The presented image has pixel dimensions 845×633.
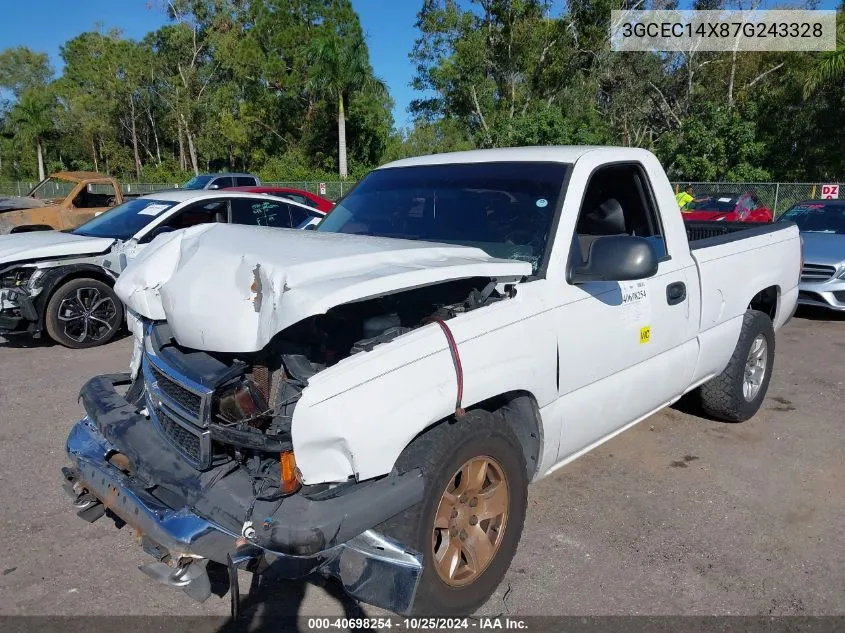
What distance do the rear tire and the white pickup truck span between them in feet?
3.57

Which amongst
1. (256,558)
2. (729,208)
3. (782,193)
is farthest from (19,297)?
(782,193)

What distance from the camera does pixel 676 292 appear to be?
3912mm

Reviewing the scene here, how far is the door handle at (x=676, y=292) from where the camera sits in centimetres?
385

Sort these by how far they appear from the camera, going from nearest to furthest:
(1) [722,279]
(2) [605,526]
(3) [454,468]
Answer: (3) [454,468], (2) [605,526], (1) [722,279]

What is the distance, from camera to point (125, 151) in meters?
55.8

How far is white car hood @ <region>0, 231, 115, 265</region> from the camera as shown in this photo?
7.08 meters

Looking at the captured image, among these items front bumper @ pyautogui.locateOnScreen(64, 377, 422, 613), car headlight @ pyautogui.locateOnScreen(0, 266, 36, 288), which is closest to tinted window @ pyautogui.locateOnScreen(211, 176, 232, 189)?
A: car headlight @ pyautogui.locateOnScreen(0, 266, 36, 288)

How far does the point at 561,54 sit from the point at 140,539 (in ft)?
130

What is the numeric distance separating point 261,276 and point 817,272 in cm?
854

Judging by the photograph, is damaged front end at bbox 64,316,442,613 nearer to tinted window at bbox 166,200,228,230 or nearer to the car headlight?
the car headlight

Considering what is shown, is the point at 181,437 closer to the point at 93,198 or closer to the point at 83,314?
the point at 83,314

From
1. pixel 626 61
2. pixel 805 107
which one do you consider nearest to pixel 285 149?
pixel 626 61

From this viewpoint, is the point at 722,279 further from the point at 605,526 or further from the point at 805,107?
the point at 805,107

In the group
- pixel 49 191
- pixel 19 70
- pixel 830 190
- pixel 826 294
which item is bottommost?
pixel 826 294
